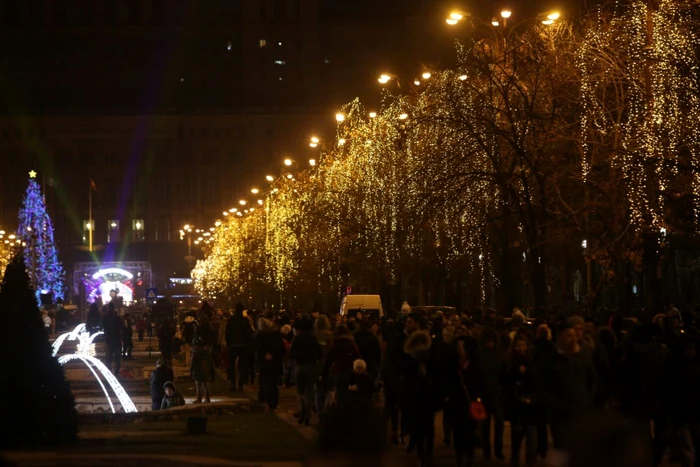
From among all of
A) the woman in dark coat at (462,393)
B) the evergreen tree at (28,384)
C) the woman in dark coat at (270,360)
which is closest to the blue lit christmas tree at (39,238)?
the woman in dark coat at (270,360)

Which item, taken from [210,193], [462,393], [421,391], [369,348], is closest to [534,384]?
[462,393]

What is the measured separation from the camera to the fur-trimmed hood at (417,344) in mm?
17266

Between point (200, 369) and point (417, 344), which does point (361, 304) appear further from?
point (417, 344)

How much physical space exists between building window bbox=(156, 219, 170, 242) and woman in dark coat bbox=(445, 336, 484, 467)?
5054 inches

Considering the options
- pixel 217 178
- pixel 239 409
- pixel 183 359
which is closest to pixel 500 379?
pixel 239 409

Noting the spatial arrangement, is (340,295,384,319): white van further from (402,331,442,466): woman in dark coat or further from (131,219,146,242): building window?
(131,219,146,242): building window

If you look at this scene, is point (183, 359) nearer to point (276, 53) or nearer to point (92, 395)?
point (92, 395)

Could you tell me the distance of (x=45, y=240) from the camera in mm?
102250

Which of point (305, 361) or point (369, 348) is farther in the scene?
point (305, 361)

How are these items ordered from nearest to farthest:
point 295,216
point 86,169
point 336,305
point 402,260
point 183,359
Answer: point 402,260 → point 183,359 → point 295,216 → point 336,305 → point 86,169

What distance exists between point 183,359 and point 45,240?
2043 inches

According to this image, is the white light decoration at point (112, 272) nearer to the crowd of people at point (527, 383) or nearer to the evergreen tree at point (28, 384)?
the crowd of people at point (527, 383)

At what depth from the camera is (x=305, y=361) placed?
22.7m

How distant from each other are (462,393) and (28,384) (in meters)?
5.14
